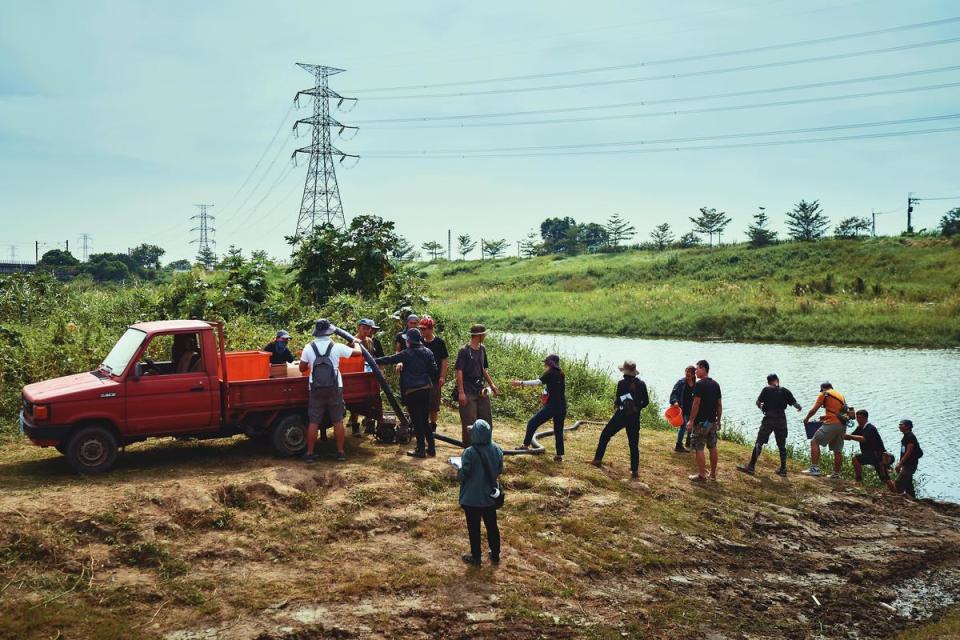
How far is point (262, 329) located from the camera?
751 inches

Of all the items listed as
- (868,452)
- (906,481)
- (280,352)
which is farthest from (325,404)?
(906,481)

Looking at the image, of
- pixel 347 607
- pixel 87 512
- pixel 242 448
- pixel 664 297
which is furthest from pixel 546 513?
pixel 664 297

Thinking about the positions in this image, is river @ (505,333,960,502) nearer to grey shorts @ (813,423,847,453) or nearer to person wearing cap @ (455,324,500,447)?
grey shorts @ (813,423,847,453)

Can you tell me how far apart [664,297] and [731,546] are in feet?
149

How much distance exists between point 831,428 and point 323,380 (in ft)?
32.4

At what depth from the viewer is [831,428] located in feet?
47.6

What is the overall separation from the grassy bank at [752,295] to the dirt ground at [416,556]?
62.8ft

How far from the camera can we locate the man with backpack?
35.6ft

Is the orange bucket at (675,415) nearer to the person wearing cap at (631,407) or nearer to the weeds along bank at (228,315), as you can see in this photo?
the person wearing cap at (631,407)

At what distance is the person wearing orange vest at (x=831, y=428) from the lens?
1445 cm

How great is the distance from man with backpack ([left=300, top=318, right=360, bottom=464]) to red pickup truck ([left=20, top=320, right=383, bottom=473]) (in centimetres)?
44

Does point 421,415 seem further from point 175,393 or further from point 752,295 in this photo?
point 752,295

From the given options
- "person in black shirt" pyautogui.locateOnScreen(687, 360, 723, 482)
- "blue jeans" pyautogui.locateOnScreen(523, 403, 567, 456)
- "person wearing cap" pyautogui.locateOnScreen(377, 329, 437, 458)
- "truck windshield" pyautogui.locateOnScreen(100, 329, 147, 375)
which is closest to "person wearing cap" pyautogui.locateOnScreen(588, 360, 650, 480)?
"blue jeans" pyautogui.locateOnScreen(523, 403, 567, 456)

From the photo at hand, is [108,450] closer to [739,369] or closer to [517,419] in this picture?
[517,419]
